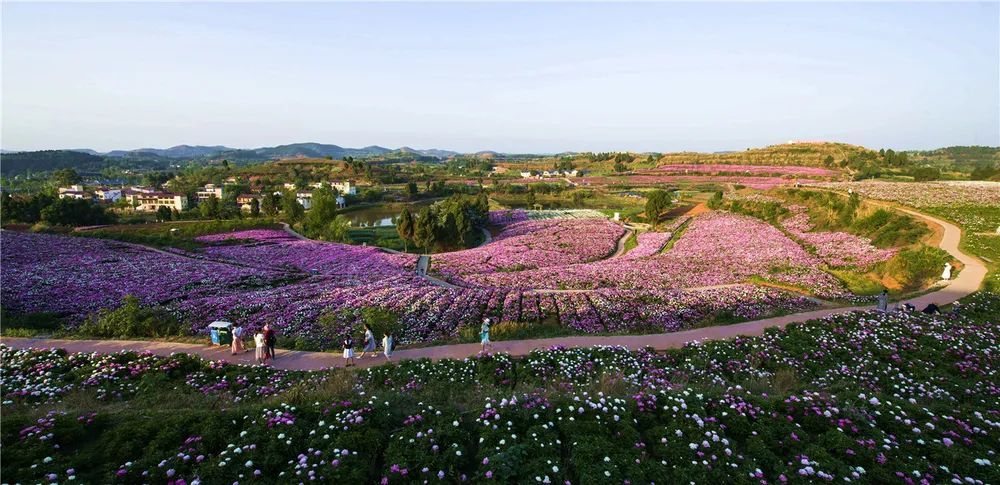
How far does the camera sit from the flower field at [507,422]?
7.13 meters

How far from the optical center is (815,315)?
18578 mm

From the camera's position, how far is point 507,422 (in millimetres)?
8375

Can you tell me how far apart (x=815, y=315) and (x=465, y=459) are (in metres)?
17.8

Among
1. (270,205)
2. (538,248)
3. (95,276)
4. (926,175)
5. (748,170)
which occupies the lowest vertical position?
(538,248)

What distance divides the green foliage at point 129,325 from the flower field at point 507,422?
325 centimetres

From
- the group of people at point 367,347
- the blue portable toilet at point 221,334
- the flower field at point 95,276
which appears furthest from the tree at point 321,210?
the group of people at point 367,347

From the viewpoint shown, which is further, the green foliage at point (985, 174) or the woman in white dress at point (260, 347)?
the green foliage at point (985, 174)

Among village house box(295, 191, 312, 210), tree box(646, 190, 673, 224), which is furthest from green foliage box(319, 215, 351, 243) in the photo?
village house box(295, 191, 312, 210)

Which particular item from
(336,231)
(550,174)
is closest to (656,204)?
(336,231)

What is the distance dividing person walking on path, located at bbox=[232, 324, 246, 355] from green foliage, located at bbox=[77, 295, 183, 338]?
13.2ft

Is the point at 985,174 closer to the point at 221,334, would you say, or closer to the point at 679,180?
the point at 679,180

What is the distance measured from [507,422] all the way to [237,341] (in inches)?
421

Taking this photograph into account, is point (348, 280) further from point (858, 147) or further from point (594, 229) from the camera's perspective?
point (858, 147)

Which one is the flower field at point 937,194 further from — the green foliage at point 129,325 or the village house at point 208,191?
the village house at point 208,191
